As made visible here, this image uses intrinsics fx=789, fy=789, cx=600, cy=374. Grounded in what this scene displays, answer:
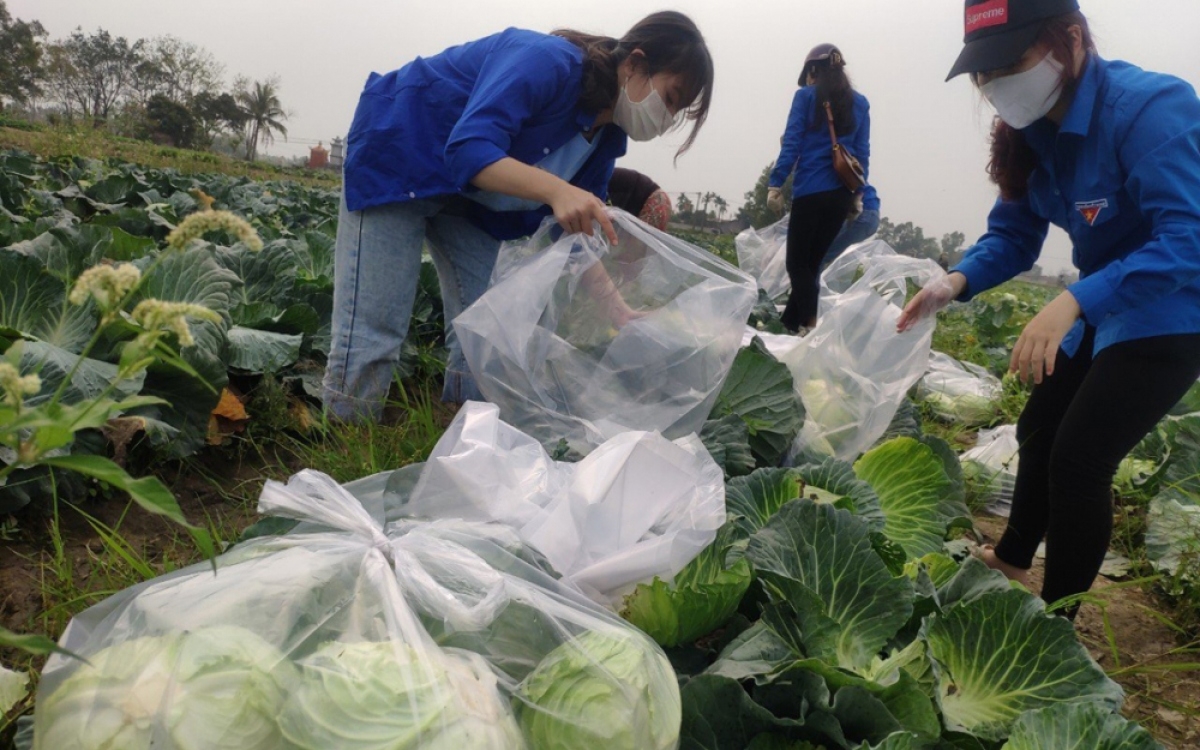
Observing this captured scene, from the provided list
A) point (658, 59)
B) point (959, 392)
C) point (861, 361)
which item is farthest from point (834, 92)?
point (658, 59)

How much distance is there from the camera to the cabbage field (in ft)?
2.85

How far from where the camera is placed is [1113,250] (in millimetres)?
1958

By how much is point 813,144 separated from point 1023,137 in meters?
3.27

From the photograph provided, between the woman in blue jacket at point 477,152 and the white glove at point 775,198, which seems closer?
the woman in blue jacket at point 477,152

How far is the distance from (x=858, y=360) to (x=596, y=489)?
64.5 inches

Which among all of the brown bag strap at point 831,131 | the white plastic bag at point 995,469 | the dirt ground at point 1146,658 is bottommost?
the dirt ground at point 1146,658

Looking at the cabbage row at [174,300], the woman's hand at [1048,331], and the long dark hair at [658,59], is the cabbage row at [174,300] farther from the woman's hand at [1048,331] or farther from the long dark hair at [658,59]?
the woman's hand at [1048,331]

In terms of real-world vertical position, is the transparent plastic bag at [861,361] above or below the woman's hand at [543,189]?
below

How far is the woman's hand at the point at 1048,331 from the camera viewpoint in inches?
69.4

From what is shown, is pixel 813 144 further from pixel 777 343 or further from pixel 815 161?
pixel 777 343

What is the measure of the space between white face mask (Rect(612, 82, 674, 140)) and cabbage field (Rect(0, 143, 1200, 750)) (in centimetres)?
77

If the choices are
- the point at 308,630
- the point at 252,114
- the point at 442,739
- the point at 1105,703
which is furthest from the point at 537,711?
the point at 252,114

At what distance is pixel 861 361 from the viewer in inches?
108

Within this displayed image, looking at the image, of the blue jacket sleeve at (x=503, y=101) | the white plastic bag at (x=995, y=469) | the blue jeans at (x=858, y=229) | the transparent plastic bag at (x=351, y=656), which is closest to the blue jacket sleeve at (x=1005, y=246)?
the white plastic bag at (x=995, y=469)
